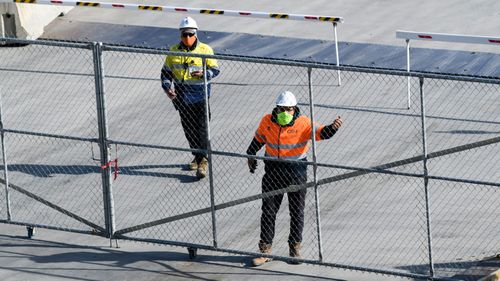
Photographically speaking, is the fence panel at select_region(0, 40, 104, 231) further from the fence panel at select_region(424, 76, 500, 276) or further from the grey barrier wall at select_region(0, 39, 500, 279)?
the fence panel at select_region(424, 76, 500, 276)

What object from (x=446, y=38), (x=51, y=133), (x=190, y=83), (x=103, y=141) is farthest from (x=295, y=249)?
(x=51, y=133)

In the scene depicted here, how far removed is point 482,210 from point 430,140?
8.14ft

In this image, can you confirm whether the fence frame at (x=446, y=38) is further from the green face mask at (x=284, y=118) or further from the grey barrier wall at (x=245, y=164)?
the green face mask at (x=284, y=118)

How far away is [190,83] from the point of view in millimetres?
18578

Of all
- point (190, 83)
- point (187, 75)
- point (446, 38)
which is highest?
point (446, 38)

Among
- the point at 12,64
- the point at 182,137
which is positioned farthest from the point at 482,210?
the point at 12,64

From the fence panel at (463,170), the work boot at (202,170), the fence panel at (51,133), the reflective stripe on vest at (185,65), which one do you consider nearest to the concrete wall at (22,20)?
the fence panel at (51,133)

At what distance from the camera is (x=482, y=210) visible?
17297mm

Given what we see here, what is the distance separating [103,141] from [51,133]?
3.92m

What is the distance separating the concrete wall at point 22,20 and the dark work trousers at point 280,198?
9.27 m

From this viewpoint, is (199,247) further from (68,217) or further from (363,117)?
(363,117)

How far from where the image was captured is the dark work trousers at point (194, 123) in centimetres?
1866

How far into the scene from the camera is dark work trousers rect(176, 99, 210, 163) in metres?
18.7

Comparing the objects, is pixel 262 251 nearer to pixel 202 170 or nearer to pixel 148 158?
pixel 202 170
